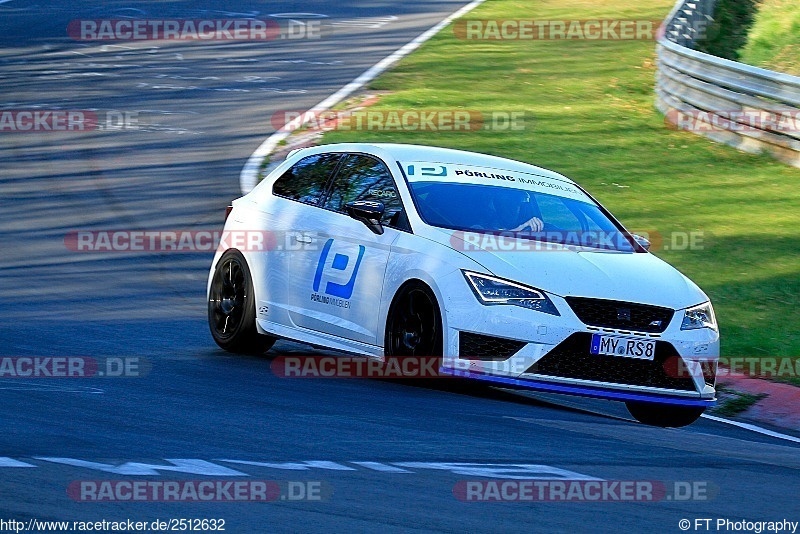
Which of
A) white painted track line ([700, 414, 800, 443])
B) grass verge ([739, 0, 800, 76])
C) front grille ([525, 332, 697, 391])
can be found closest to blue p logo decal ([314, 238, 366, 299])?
front grille ([525, 332, 697, 391])

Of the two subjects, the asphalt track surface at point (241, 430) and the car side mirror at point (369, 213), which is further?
the car side mirror at point (369, 213)

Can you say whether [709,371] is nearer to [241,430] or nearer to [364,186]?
[364,186]

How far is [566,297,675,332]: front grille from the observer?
9.07 m

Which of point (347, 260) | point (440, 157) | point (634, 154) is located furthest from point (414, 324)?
point (634, 154)

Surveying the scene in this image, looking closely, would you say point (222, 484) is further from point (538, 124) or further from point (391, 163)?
point (538, 124)

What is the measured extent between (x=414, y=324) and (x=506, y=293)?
0.71 metres

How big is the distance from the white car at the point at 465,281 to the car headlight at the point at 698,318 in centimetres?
1

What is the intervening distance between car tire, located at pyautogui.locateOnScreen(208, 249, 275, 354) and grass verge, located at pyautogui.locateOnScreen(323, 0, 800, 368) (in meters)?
3.55

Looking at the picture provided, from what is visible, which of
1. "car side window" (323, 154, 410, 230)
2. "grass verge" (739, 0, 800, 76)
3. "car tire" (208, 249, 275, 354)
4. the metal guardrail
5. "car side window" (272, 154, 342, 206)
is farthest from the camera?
"grass verge" (739, 0, 800, 76)

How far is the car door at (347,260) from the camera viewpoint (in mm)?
9930

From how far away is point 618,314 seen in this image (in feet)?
29.9

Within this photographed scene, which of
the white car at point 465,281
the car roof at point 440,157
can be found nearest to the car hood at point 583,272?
the white car at point 465,281

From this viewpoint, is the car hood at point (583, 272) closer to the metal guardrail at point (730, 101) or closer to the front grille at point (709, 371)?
the front grille at point (709, 371)

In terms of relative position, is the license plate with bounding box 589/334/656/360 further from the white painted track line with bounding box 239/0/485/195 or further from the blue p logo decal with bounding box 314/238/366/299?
the white painted track line with bounding box 239/0/485/195
